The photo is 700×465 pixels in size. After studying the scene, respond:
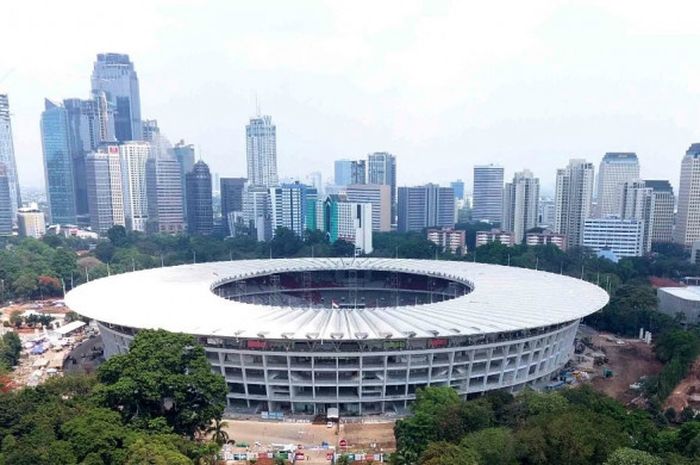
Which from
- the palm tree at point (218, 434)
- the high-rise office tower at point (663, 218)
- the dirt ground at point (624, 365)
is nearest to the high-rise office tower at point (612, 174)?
the high-rise office tower at point (663, 218)

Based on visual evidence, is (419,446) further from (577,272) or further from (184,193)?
(184,193)

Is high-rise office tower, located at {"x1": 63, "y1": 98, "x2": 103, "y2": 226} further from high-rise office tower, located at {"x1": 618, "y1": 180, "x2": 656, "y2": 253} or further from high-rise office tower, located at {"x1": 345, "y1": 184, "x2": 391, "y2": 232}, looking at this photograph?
high-rise office tower, located at {"x1": 618, "y1": 180, "x2": 656, "y2": 253}

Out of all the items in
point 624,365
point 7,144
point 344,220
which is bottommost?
point 624,365

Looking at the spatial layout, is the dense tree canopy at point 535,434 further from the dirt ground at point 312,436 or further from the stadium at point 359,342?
the stadium at point 359,342

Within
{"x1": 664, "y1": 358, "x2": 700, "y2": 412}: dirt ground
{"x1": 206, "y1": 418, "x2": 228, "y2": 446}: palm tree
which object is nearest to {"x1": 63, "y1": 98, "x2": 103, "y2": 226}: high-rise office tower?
{"x1": 206, "y1": 418, "x2": 228, "y2": 446}: palm tree

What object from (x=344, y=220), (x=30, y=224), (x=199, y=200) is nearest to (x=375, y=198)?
(x=344, y=220)

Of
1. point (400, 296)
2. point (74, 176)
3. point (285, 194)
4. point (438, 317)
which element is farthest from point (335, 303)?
point (74, 176)

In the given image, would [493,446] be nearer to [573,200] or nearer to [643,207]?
[573,200]
